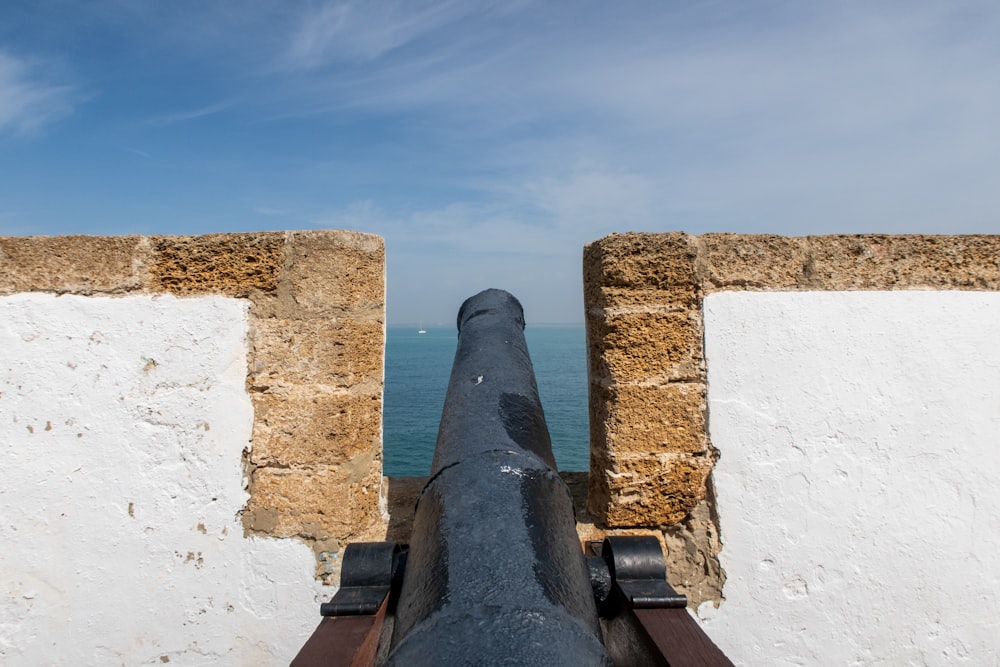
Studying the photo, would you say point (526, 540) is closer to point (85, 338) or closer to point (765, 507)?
point (765, 507)

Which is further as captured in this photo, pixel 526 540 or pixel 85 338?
pixel 85 338

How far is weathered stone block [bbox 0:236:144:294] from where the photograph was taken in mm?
2273

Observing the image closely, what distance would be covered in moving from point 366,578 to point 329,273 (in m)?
1.22

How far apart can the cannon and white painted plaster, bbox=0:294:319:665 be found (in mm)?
947

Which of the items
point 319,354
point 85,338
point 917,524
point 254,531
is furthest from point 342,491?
point 917,524

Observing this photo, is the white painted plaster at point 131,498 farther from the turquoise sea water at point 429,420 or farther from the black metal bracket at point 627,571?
the turquoise sea water at point 429,420

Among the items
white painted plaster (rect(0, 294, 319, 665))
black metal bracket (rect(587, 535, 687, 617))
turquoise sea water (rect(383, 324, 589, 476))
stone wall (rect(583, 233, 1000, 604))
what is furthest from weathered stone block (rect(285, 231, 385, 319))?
turquoise sea water (rect(383, 324, 589, 476))

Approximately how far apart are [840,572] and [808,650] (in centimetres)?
33

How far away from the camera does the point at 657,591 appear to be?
4.99 ft

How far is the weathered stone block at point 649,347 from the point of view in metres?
2.32

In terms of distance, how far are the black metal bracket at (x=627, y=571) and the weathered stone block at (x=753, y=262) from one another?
46.6 inches

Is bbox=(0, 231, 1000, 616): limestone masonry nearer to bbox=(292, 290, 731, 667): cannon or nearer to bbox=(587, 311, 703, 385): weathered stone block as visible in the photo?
bbox=(587, 311, 703, 385): weathered stone block

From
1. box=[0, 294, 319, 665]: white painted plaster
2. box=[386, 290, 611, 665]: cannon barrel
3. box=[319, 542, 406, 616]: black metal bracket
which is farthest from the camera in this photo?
box=[0, 294, 319, 665]: white painted plaster

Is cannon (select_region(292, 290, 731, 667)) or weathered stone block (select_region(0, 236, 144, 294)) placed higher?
weathered stone block (select_region(0, 236, 144, 294))
